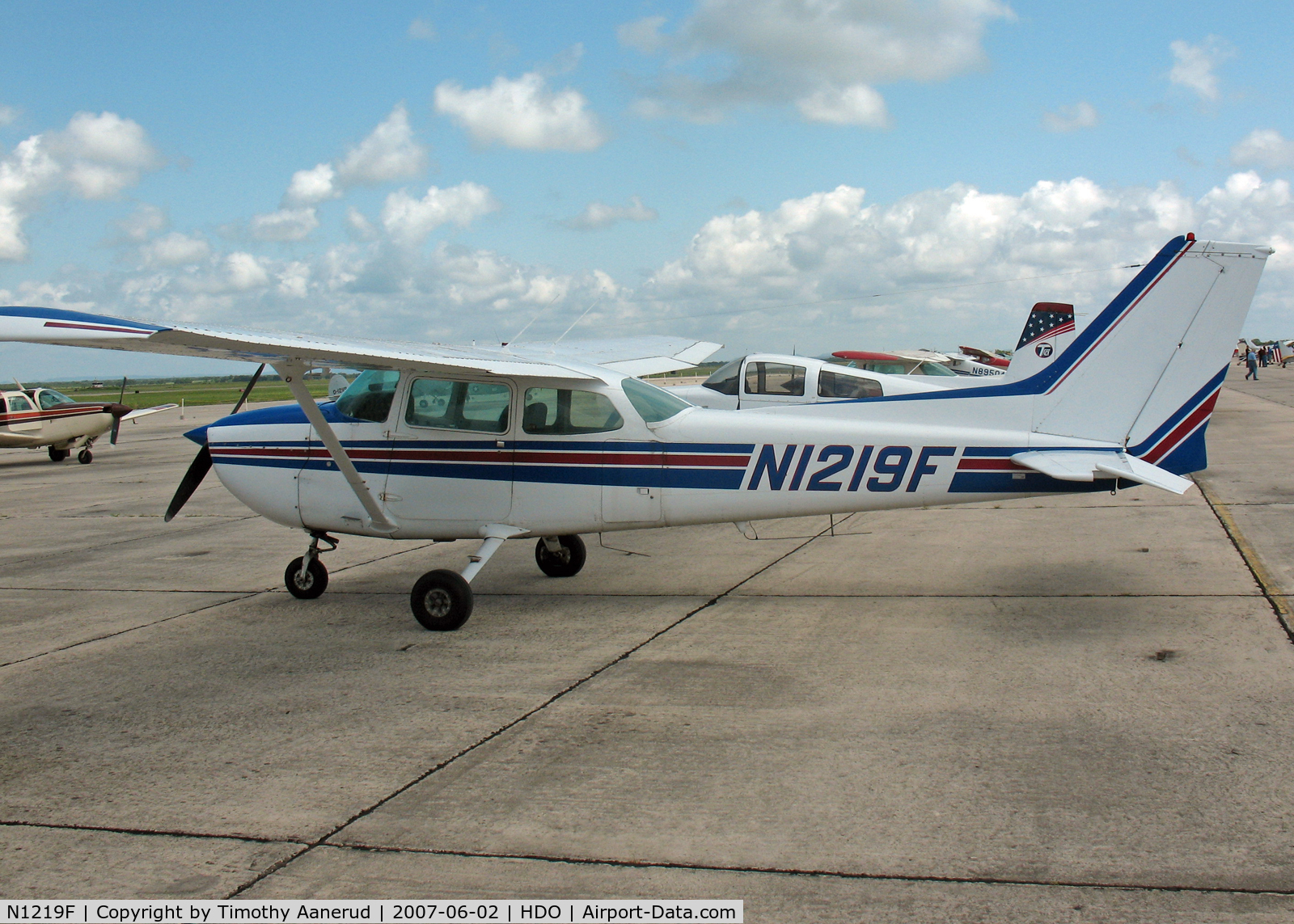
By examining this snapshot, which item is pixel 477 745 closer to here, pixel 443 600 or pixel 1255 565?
pixel 443 600

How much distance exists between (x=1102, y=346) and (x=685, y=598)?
11.9 feet

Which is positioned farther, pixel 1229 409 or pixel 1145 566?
pixel 1229 409

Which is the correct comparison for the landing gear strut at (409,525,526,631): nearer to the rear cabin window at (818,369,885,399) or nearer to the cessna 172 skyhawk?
the cessna 172 skyhawk

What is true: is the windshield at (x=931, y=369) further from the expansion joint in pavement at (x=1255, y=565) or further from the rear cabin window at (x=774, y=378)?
the expansion joint in pavement at (x=1255, y=565)

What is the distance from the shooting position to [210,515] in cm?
1338

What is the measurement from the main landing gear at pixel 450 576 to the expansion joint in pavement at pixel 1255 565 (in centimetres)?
529

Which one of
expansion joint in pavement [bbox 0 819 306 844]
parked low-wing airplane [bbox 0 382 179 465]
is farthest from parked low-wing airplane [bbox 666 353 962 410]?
parked low-wing airplane [bbox 0 382 179 465]

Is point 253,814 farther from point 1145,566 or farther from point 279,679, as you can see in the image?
point 1145,566

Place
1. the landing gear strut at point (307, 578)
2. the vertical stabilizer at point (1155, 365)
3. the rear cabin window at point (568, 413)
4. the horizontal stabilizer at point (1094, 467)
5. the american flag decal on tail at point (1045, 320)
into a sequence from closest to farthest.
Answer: the horizontal stabilizer at point (1094, 467), the vertical stabilizer at point (1155, 365), the rear cabin window at point (568, 413), the landing gear strut at point (307, 578), the american flag decal on tail at point (1045, 320)

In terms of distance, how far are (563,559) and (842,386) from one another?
635 cm

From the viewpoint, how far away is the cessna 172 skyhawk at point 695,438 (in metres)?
6.57

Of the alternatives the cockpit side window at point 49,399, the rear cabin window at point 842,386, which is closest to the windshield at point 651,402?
the rear cabin window at point 842,386

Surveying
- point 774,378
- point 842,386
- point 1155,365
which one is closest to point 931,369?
point 842,386

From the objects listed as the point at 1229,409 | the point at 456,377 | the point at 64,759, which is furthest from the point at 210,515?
the point at 1229,409
